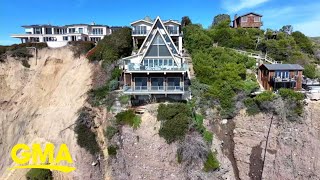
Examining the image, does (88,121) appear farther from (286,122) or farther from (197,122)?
(286,122)

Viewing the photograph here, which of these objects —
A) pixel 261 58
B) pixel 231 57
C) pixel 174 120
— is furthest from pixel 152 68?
pixel 261 58

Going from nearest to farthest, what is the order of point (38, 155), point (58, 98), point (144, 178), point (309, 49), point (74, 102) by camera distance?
point (144, 178)
point (38, 155)
point (74, 102)
point (58, 98)
point (309, 49)

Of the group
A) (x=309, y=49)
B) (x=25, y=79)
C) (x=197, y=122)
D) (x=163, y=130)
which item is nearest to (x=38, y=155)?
(x=25, y=79)

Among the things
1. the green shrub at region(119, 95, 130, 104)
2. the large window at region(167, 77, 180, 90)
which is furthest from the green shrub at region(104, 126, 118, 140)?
the large window at region(167, 77, 180, 90)

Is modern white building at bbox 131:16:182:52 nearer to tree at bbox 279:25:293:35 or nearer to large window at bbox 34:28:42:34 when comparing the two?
large window at bbox 34:28:42:34

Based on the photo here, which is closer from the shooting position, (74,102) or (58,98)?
(74,102)

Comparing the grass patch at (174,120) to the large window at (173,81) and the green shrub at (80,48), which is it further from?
the green shrub at (80,48)
